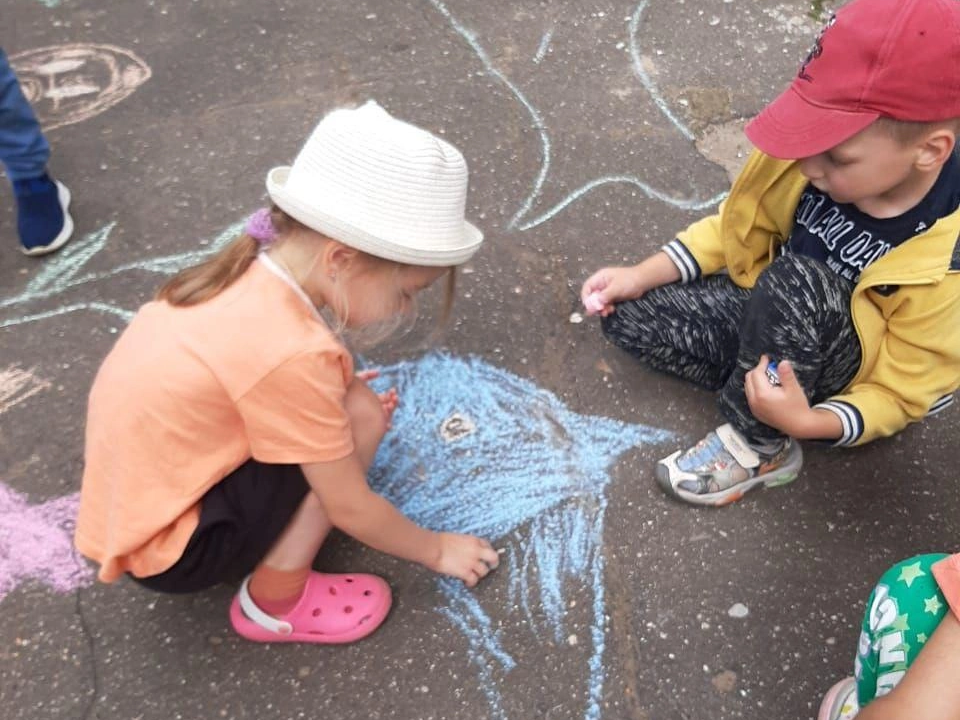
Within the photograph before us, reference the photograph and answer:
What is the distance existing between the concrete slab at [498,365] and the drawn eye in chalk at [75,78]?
1 centimetres

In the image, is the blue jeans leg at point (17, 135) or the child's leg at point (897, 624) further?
the blue jeans leg at point (17, 135)

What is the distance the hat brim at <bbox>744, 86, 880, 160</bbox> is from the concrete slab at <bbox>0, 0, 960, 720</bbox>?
745mm

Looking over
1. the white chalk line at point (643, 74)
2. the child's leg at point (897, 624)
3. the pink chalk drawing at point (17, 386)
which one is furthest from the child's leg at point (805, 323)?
the pink chalk drawing at point (17, 386)

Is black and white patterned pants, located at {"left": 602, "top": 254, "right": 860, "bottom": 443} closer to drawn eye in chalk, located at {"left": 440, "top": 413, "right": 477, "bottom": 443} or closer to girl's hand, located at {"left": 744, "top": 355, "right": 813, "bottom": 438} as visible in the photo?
girl's hand, located at {"left": 744, "top": 355, "right": 813, "bottom": 438}

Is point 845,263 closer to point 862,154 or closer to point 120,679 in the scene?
point 862,154

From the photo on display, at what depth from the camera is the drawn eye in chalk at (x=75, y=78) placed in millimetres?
2766

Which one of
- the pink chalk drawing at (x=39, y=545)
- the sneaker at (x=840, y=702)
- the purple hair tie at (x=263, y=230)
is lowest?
the pink chalk drawing at (x=39, y=545)

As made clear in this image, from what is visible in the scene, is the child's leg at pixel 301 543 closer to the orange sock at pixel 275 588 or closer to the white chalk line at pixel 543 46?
the orange sock at pixel 275 588

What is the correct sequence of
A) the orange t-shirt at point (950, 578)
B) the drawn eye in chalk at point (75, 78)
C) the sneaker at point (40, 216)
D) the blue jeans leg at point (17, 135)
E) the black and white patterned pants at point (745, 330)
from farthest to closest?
the drawn eye in chalk at point (75, 78)
the sneaker at point (40, 216)
the blue jeans leg at point (17, 135)
the black and white patterned pants at point (745, 330)
the orange t-shirt at point (950, 578)

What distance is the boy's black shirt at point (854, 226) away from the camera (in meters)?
1.62

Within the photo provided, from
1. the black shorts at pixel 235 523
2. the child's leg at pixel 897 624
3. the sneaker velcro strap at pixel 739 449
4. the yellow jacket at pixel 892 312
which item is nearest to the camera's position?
the child's leg at pixel 897 624

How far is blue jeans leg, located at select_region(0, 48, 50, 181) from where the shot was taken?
217cm

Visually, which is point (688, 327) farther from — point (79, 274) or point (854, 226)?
point (79, 274)

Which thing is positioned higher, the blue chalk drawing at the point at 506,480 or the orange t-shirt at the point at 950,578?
the orange t-shirt at the point at 950,578
